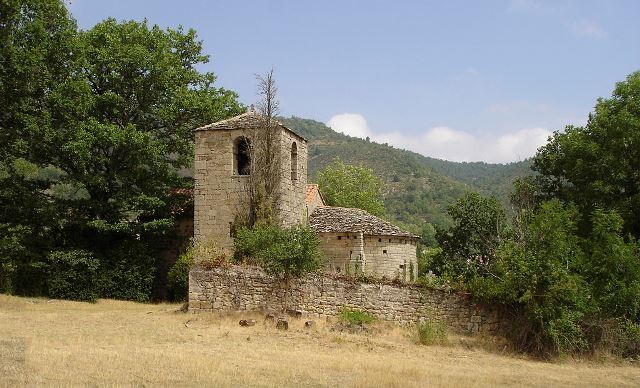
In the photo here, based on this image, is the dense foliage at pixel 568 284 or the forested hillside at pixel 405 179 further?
the forested hillside at pixel 405 179

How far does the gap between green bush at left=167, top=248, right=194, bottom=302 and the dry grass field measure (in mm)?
4768

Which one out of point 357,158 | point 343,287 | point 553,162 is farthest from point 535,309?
point 357,158

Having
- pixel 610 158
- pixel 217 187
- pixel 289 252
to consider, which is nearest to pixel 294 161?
pixel 217 187

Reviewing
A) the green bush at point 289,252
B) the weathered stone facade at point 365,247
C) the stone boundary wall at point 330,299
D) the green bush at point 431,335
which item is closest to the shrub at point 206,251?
the stone boundary wall at point 330,299

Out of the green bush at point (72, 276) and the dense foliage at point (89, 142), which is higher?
the dense foliage at point (89, 142)

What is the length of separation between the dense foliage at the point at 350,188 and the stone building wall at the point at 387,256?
22.2m

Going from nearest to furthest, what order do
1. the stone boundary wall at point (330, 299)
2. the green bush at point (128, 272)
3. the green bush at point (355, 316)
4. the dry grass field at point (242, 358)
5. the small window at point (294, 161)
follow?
the dry grass field at point (242, 358), the stone boundary wall at point (330, 299), the green bush at point (355, 316), the small window at point (294, 161), the green bush at point (128, 272)

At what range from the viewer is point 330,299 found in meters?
20.7

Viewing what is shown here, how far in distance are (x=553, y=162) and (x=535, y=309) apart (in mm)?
12123

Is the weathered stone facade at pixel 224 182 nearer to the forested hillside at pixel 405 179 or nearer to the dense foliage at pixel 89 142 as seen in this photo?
the dense foliage at pixel 89 142

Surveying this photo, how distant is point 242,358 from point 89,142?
15930 millimetres

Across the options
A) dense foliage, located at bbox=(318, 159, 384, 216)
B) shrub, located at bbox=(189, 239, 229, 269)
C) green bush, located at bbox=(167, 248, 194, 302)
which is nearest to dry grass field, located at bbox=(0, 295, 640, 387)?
shrub, located at bbox=(189, 239, 229, 269)

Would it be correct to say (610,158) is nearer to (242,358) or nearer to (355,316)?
(355,316)

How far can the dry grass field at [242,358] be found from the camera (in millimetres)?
12242
